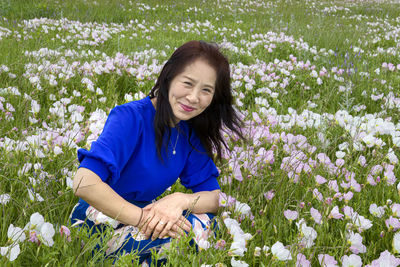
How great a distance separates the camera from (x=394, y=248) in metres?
1.91

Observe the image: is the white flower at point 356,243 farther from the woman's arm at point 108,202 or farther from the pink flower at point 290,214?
the woman's arm at point 108,202

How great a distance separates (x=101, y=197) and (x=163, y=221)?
13.4 inches

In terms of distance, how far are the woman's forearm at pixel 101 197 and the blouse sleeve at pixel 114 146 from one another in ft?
0.13

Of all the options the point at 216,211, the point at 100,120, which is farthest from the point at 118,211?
the point at 100,120

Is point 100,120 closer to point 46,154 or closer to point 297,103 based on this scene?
point 46,154

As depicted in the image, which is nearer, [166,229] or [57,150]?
[166,229]

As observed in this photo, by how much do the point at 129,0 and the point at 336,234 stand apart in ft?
35.3

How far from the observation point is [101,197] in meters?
1.94

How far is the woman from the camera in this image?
1978 millimetres

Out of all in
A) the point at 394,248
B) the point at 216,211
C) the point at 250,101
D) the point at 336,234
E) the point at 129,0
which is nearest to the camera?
the point at 394,248

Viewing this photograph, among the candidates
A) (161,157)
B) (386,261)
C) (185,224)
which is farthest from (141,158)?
(386,261)

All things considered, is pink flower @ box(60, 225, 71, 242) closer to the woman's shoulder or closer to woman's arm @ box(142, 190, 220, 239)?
woman's arm @ box(142, 190, 220, 239)

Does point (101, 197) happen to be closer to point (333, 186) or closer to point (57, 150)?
point (57, 150)

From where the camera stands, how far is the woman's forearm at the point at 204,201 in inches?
88.7
